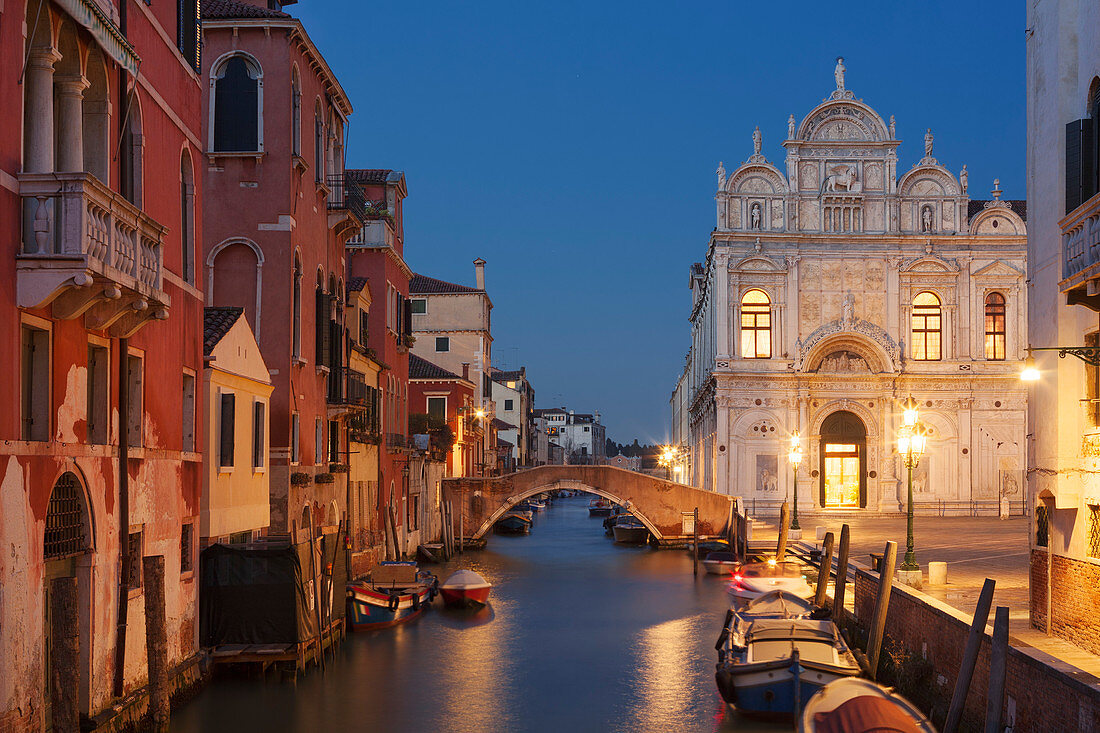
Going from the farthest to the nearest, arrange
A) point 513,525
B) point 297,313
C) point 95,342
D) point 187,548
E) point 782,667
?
point 513,525
point 297,313
point 782,667
point 187,548
point 95,342

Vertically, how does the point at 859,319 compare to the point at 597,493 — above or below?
above

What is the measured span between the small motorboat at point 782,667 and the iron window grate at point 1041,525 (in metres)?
2.73

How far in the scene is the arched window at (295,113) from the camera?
19797 mm

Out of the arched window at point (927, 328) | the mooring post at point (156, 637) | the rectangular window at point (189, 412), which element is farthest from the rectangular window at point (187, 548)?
the arched window at point (927, 328)

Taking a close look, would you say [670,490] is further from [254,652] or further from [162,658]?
[162,658]

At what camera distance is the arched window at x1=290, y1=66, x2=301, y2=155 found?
19.8 meters

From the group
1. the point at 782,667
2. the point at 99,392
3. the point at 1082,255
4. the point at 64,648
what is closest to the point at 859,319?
the point at 782,667

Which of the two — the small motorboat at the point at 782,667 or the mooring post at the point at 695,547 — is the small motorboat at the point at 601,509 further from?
the small motorboat at the point at 782,667

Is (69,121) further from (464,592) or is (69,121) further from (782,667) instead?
(464,592)

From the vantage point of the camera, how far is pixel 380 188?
3159 cm

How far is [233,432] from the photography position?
1543 centimetres

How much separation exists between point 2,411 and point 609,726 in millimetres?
9460

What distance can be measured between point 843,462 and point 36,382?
117 ft

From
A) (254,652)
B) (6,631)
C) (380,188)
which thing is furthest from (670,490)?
(6,631)
